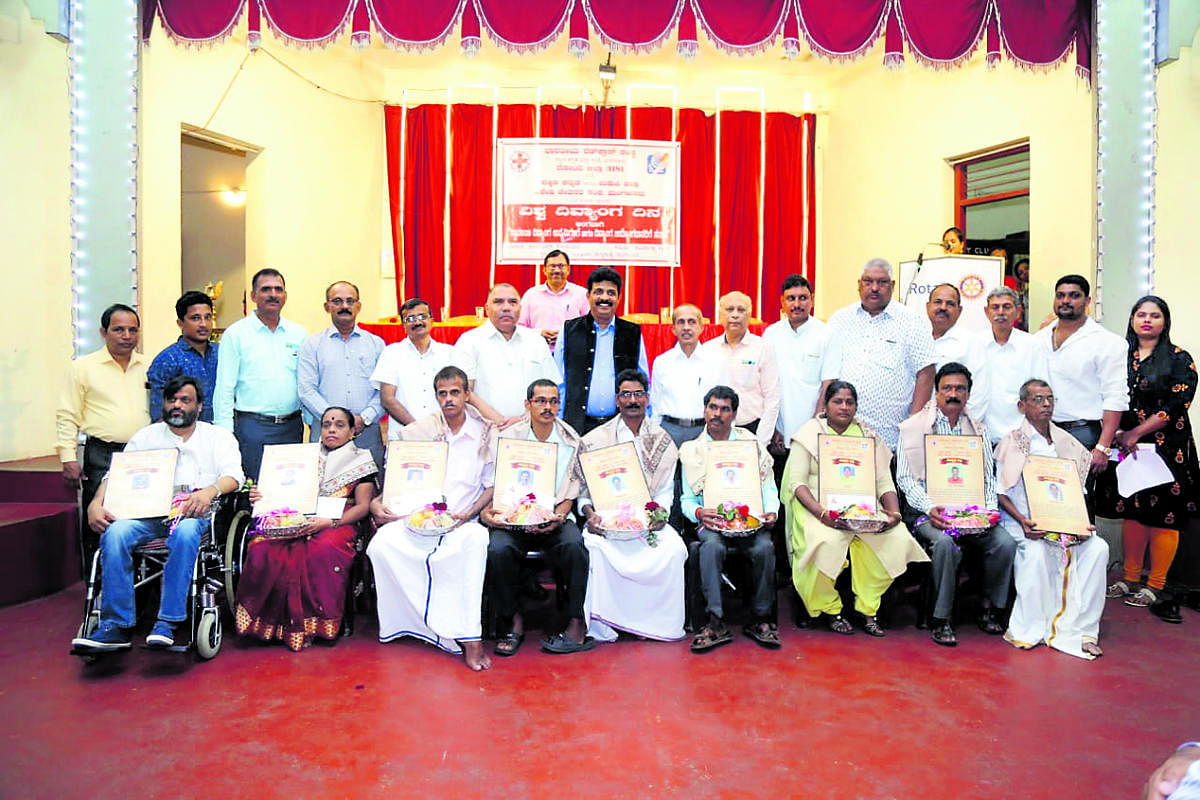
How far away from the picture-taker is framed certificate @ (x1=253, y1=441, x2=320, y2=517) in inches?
158

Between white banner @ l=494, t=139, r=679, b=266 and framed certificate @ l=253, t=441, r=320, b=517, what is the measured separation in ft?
19.5

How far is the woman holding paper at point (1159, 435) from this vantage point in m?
4.54

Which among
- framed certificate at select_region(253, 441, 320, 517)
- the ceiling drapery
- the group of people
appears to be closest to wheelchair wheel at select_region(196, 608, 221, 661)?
the group of people

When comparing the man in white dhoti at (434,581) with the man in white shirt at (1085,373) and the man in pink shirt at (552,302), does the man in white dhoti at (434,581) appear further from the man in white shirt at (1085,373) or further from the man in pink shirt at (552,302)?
the man in white shirt at (1085,373)

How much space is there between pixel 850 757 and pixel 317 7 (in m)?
5.19

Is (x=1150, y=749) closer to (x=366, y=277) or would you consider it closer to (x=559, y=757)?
(x=559, y=757)

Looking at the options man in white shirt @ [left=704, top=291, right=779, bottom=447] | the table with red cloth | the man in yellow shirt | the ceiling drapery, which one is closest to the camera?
the man in yellow shirt

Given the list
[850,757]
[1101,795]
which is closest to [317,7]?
[850,757]

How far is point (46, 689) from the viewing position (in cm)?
341

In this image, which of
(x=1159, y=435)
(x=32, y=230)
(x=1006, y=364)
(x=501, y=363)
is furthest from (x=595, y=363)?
(x=32, y=230)

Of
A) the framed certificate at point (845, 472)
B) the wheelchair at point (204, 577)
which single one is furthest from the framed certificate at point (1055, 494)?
the wheelchair at point (204, 577)

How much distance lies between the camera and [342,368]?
4754 millimetres

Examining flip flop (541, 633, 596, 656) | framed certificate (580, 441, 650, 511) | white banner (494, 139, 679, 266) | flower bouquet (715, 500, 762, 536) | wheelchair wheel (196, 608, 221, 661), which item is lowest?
flip flop (541, 633, 596, 656)

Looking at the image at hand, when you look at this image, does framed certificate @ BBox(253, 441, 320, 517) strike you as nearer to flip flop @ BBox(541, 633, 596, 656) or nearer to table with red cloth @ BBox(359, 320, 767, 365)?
flip flop @ BBox(541, 633, 596, 656)
